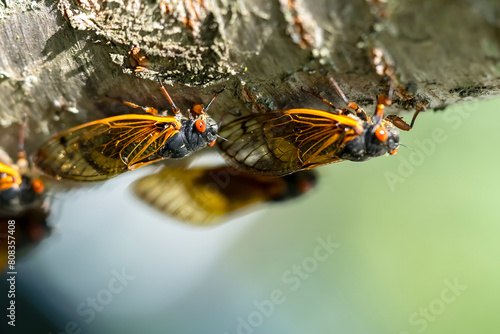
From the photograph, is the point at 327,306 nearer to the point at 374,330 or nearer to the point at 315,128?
the point at 374,330

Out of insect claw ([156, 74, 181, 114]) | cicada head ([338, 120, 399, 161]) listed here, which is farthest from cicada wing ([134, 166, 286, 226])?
cicada head ([338, 120, 399, 161])

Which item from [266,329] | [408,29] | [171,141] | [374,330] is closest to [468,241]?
[374,330]

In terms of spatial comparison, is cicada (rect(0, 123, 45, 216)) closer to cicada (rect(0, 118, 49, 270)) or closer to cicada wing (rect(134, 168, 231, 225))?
cicada (rect(0, 118, 49, 270))

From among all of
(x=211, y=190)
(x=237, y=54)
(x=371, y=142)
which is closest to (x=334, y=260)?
(x=211, y=190)

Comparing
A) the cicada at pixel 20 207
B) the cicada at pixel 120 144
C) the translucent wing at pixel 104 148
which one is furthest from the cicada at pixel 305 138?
the cicada at pixel 20 207

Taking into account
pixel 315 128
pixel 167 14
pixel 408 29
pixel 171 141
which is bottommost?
pixel 315 128

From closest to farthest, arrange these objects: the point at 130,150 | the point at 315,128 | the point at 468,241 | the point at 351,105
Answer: the point at 351,105 → the point at 315,128 → the point at 130,150 → the point at 468,241
